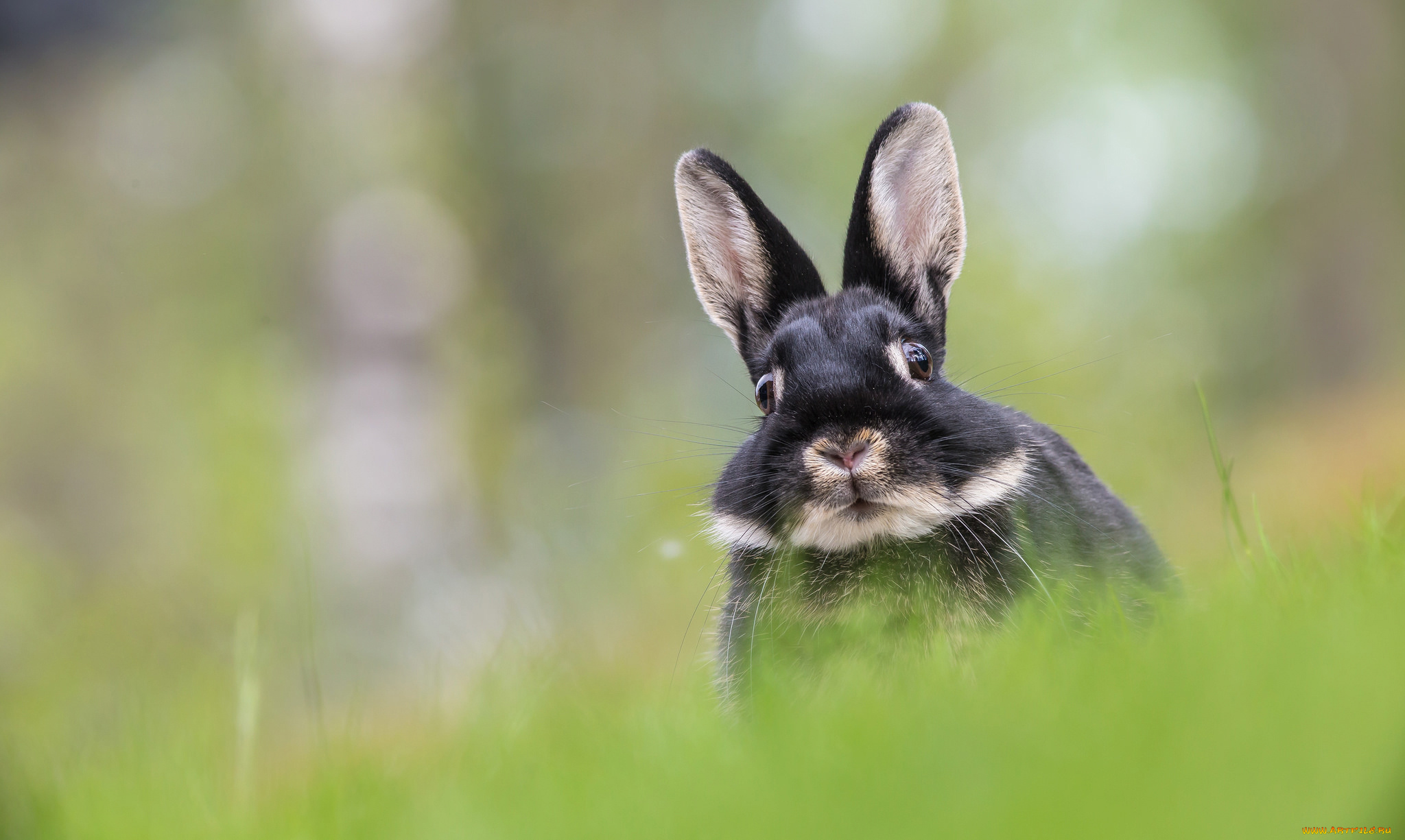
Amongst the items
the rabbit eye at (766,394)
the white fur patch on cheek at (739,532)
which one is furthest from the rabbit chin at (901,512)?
the rabbit eye at (766,394)

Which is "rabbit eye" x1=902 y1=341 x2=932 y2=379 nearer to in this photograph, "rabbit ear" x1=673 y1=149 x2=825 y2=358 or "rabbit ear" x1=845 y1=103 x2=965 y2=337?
"rabbit ear" x1=845 y1=103 x2=965 y2=337

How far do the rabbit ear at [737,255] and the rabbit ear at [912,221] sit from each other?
0.27 m

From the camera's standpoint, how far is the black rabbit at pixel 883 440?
360cm

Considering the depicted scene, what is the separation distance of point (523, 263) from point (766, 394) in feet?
41.9

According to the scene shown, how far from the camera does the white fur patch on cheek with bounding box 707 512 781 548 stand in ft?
12.6

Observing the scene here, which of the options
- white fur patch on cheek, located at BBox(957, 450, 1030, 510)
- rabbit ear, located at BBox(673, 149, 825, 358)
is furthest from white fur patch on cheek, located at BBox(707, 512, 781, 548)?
rabbit ear, located at BBox(673, 149, 825, 358)

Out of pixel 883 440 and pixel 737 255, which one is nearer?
pixel 883 440

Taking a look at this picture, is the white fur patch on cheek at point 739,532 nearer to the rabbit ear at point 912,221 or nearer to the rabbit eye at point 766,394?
the rabbit eye at point 766,394

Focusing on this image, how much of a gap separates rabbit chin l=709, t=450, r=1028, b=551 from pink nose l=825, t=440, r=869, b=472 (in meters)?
0.14

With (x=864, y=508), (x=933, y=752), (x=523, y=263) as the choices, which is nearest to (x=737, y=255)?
(x=864, y=508)

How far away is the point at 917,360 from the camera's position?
4078 millimetres

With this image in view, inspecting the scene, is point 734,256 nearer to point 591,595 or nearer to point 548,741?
point 591,595

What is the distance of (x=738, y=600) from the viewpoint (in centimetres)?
413

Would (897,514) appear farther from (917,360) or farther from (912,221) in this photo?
(912,221)
